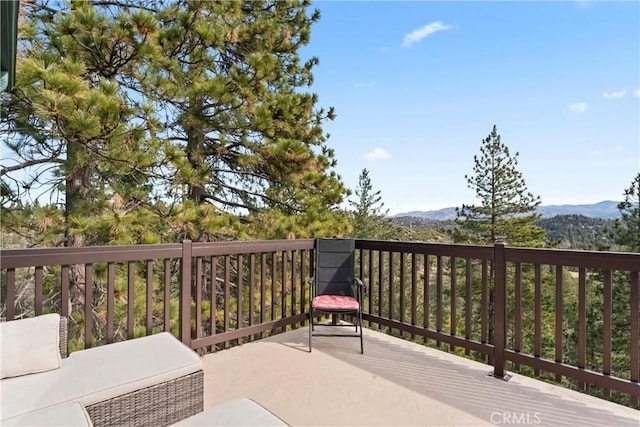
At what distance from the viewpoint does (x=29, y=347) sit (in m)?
1.82

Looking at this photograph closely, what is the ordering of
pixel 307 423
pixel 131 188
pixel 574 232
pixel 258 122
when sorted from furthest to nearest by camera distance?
pixel 574 232, pixel 258 122, pixel 131 188, pixel 307 423

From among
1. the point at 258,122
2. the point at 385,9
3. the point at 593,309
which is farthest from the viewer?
the point at 593,309

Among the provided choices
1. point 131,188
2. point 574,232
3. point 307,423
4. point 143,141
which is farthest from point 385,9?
point 574,232

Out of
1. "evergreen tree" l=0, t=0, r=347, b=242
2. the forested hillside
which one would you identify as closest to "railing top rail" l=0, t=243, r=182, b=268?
"evergreen tree" l=0, t=0, r=347, b=242

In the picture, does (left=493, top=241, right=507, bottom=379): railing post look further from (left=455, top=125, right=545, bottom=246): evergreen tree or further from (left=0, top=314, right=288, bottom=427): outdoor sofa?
(left=455, top=125, right=545, bottom=246): evergreen tree

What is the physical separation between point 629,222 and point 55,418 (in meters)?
21.7

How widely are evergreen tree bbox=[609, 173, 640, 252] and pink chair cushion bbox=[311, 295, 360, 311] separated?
739 inches

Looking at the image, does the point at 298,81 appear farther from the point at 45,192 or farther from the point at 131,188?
the point at 45,192

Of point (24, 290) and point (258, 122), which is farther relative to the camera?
point (258, 122)

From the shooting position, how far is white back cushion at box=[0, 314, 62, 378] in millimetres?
1741

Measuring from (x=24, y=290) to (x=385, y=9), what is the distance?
8546 mm

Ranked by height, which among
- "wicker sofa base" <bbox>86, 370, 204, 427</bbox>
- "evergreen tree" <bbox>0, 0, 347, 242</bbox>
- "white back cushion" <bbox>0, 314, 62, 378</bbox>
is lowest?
"wicker sofa base" <bbox>86, 370, 204, 427</bbox>

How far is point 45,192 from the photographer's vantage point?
15.1ft

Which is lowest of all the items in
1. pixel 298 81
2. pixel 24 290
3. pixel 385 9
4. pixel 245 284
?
pixel 245 284
